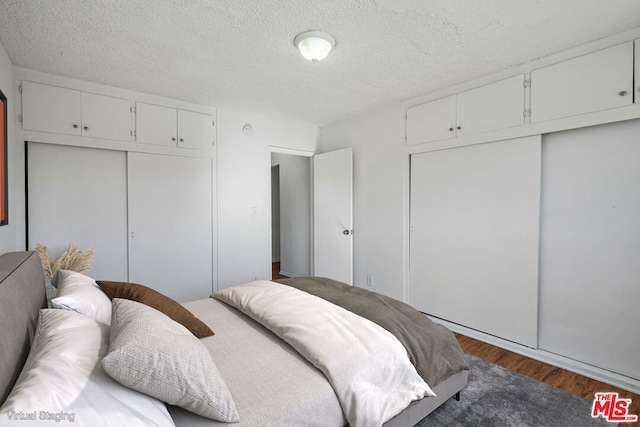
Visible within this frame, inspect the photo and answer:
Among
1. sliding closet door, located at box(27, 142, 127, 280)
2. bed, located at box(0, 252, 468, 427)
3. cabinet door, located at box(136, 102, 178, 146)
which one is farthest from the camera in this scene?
cabinet door, located at box(136, 102, 178, 146)

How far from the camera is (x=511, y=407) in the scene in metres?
1.95

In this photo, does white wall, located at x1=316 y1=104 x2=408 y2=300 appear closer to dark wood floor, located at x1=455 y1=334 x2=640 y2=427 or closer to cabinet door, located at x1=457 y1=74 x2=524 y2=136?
cabinet door, located at x1=457 y1=74 x2=524 y2=136

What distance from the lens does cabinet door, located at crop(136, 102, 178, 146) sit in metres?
3.31

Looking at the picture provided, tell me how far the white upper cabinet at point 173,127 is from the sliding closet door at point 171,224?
0.18m

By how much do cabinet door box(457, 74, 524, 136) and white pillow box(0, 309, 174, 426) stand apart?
3147 millimetres

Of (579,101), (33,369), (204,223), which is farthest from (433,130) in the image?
(33,369)

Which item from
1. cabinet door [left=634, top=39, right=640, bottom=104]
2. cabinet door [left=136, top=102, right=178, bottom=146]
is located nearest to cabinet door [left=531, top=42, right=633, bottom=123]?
cabinet door [left=634, top=39, right=640, bottom=104]

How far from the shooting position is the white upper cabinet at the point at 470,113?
2742 millimetres

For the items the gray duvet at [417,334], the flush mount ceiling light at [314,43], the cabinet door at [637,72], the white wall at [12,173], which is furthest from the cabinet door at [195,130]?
the cabinet door at [637,72]

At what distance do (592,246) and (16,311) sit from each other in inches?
134

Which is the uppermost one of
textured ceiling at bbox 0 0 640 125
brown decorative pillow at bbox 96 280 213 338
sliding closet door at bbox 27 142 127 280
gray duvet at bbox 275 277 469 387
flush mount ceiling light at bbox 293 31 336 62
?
textured ceiling at bbox 0 0 640 125

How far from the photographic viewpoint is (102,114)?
310cm

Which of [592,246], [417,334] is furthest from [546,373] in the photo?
[417,334]

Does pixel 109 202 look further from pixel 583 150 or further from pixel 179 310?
pixel 583 150
